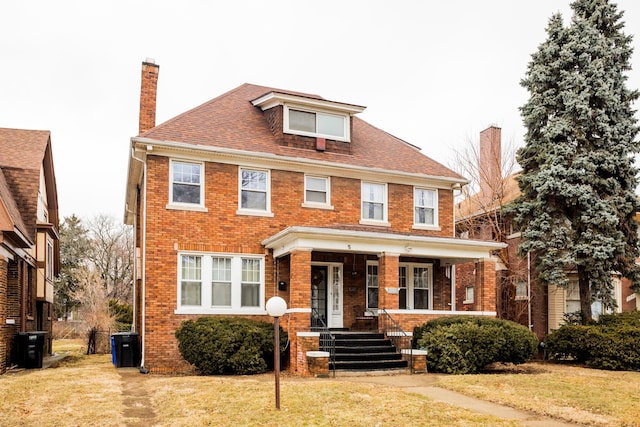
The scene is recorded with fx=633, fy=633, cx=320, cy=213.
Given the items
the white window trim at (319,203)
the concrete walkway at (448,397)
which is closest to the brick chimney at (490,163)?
the white window trim at (319,203)

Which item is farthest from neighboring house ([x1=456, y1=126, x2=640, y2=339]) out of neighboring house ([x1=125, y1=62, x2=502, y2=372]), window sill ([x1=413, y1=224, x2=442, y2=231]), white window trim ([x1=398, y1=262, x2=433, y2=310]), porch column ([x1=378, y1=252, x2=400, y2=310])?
porch column ([x1=378, y1=252, x2=400, y2=310])

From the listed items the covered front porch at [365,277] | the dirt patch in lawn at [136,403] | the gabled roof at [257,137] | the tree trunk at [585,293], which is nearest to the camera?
the dirt patch in lawn at [136,403]

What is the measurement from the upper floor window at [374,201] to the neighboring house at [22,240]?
32.9 feet

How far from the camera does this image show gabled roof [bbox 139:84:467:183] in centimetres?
1848

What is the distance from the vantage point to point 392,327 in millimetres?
17344

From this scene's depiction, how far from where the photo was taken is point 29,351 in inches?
696

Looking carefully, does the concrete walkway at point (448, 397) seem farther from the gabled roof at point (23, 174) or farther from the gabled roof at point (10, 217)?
the gabled roof at point (23, 174)

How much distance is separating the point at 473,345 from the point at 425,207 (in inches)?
246

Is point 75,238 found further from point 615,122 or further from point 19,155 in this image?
point 615,122

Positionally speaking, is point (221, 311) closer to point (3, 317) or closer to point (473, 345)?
point (3, 317)

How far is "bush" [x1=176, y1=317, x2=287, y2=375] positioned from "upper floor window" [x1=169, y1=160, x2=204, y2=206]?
11.9 ft

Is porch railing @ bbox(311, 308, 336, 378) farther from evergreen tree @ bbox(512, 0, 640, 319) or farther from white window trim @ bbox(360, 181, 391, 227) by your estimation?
evergreen tree @ bbox(512, 0, 640, 319)

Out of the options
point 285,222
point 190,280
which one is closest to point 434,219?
point 285,222

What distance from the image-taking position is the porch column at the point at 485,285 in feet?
62.0
